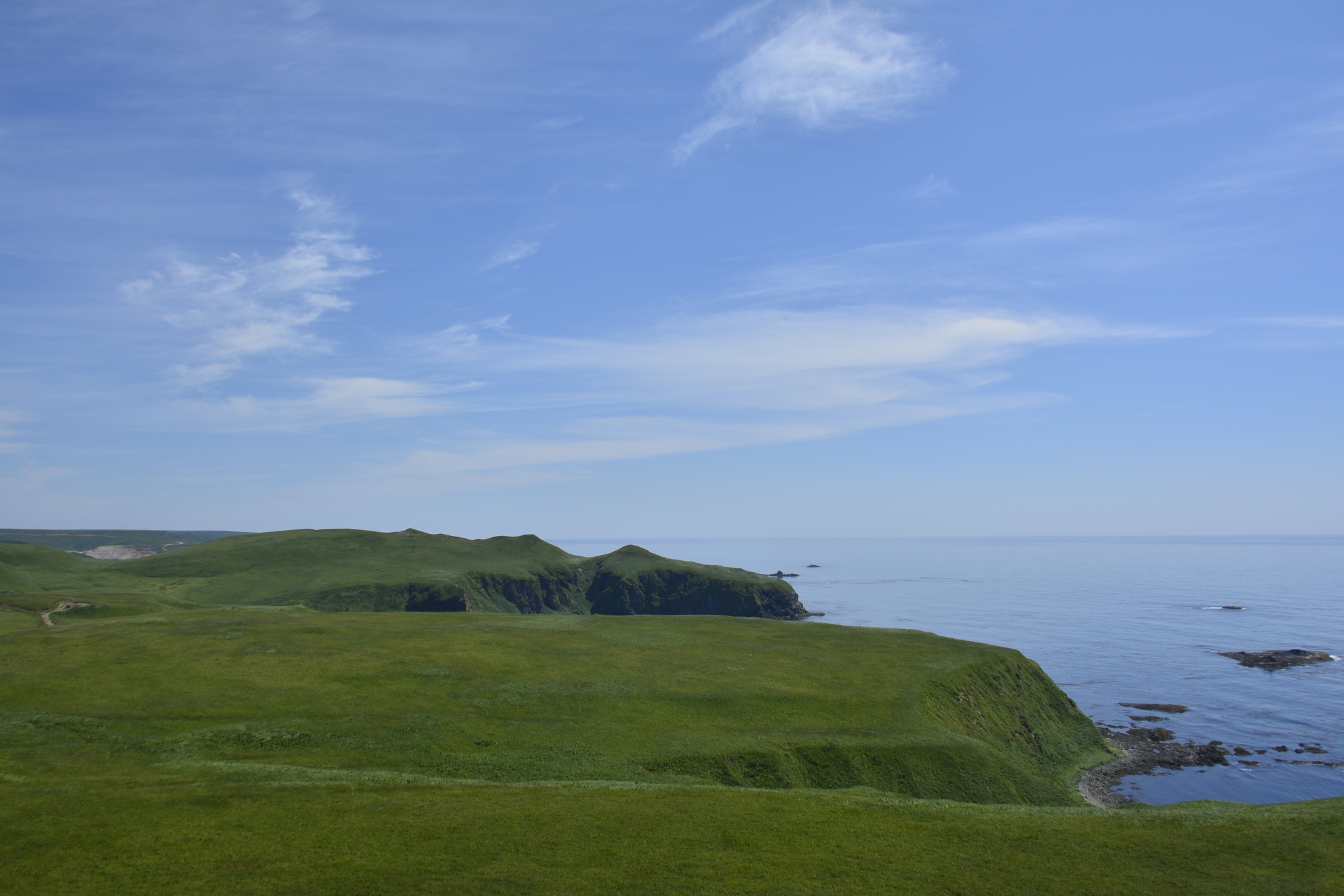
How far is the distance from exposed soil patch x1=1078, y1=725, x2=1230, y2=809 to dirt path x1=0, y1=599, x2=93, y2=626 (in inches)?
4993

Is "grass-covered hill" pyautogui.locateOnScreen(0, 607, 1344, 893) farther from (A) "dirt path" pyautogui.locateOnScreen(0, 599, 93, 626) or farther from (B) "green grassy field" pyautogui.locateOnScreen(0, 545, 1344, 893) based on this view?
(A) "dirt path" pyautogui.locateOnScreen(0, 599, 93, 626)

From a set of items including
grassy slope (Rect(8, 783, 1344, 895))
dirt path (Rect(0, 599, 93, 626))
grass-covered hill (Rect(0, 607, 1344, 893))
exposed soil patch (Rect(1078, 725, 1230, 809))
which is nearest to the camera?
grassy slope (Rect(8, 783, 1344, 895))

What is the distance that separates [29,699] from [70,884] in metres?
34.0

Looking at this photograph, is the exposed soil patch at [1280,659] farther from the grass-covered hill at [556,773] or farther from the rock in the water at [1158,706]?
the grass-covered hill at [556,773]

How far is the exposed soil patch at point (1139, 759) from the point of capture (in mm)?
66812

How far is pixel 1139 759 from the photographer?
77.6 meters

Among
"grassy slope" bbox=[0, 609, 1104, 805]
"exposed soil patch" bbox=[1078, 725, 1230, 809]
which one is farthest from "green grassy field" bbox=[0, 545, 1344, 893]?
"exposed soil patch" bbox=[1078, 725, 1230, 809]

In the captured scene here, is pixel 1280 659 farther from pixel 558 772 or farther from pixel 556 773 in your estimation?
pixel 556 773

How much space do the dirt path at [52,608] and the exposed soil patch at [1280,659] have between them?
634 ft

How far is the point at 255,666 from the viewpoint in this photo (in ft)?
209

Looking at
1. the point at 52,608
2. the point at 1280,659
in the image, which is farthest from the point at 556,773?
the point at 1280,659

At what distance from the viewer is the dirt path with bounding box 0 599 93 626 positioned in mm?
97812

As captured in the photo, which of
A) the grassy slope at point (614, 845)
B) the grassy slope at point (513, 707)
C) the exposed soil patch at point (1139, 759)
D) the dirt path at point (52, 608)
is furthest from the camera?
the dirt path at point (52, 608)

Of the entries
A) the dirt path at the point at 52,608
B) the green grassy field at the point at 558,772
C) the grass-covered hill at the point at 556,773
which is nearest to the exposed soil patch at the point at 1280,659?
the grass-covered hill at the point at 556,773
